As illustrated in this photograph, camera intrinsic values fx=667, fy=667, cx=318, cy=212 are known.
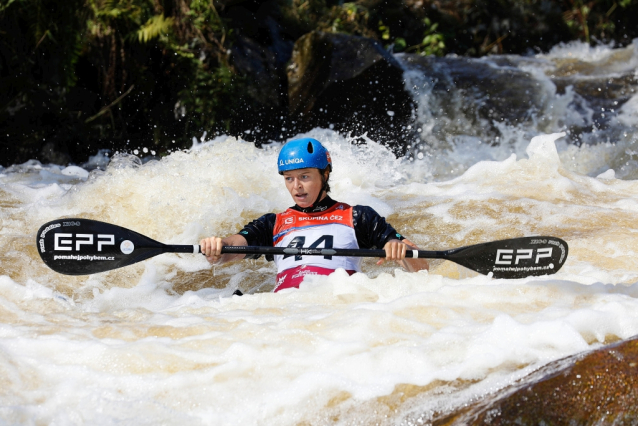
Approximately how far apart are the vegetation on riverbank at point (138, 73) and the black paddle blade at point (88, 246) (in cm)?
455

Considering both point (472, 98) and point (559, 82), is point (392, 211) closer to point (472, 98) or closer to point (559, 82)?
point (472, 98)

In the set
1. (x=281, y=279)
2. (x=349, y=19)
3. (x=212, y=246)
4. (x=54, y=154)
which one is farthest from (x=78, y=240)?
(x=349, y=19)

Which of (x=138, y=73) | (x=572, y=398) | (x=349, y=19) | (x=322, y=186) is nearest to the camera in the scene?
(x=572, y=398)

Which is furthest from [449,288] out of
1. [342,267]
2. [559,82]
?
[559,82]

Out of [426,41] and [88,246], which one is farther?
[426,41]

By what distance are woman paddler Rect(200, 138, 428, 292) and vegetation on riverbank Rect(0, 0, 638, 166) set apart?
488 cm

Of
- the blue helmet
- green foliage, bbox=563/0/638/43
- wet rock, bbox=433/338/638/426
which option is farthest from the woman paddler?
green foliage, bbox=563/0/638/43

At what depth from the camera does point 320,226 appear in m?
3.78

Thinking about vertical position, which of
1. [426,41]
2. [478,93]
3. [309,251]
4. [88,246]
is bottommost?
[309,251]

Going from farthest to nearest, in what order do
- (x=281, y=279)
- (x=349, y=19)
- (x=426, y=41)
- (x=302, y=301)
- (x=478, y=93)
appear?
(x=426, y=41) → (x=349, y=19) → (x=478, y=93) → (x=281, y=279) → (x=302, y=301)

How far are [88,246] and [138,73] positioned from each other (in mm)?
5219

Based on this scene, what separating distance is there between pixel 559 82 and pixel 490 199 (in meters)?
4.53

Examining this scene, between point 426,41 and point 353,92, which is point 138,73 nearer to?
point 353,92

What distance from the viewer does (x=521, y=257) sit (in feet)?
11.1
